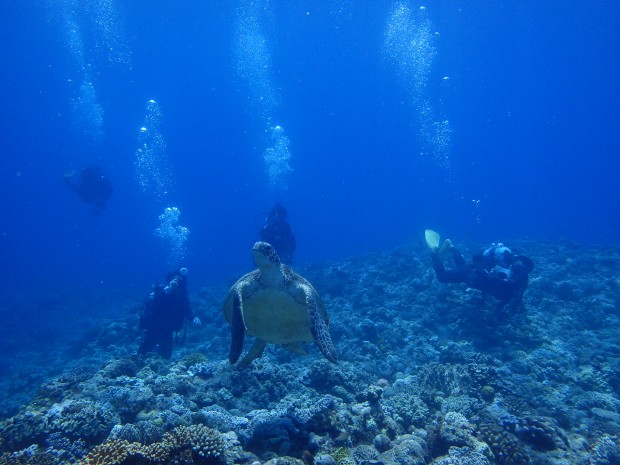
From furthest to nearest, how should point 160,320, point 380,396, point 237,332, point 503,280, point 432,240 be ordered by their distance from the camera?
point 432,240 < point 160,320 < point 503,280 < point 380,396 < point 237,332

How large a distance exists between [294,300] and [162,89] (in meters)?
141

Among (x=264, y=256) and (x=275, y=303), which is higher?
(x=264, y=256)

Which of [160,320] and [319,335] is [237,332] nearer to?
[319,335]

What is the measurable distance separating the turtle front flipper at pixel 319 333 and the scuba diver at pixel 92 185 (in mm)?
26177

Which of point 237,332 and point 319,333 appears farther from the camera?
point 319,333

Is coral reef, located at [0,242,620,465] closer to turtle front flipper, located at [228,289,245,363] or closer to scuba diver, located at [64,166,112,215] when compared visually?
turtle front flipper, located at [228,289,245,363]

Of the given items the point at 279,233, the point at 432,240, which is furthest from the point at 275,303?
the point at 432,240

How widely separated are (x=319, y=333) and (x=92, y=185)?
89.6 feet

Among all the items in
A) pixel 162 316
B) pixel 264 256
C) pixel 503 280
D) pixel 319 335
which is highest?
pixel 162 316

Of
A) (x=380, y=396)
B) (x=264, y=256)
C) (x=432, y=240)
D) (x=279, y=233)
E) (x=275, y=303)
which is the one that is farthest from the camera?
(x=432, y=240)

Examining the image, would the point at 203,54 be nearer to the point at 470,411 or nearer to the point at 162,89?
the point at 162,89

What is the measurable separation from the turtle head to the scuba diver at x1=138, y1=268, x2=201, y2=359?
335 inches

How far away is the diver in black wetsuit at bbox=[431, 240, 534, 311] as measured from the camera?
12578 mm

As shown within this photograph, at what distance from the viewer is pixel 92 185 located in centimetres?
2648
